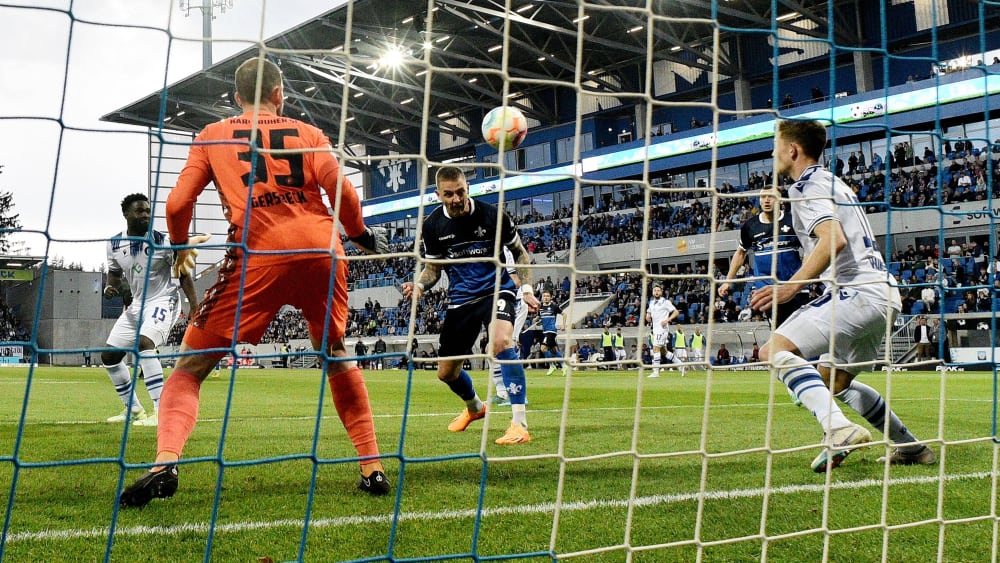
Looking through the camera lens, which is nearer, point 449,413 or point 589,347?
point 449,413

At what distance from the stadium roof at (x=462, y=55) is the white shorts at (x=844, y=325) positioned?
20.0 meters

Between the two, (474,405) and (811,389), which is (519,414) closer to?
(474,405)

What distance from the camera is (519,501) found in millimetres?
3301


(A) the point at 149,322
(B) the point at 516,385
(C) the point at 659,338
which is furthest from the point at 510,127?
(C) the point at 659,338

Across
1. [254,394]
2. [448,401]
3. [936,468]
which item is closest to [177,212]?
[936,468]

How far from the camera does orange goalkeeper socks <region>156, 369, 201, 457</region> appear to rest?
10.4 ft

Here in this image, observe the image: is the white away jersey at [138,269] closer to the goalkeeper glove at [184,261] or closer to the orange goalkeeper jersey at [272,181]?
the goalkeeper glove at [184,261]

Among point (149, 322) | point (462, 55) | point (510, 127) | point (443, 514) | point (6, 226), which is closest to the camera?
point (443, 514)

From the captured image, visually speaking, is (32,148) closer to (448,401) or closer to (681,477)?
(681,477)

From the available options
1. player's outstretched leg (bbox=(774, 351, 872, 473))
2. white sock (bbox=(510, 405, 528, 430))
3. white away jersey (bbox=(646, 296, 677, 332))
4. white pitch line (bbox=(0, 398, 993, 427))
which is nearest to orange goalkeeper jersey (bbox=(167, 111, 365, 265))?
player's outstretched leg (bbox=(774, 351, 872, 473))

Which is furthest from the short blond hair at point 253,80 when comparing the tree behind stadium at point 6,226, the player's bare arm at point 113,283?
the player's bare arm at point 113,283

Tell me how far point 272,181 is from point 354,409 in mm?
1032

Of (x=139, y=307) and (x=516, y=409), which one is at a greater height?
(x=139, y=307)

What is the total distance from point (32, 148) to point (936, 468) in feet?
14.0
